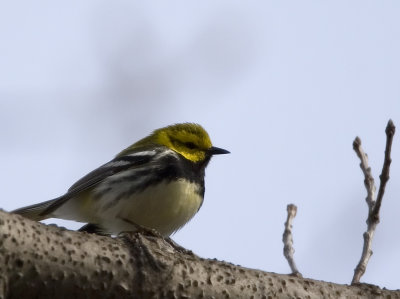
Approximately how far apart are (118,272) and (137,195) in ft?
9.71

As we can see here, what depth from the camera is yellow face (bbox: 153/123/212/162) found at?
6.53 metres

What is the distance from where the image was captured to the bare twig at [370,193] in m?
3.33

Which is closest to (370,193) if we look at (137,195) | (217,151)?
(137,195)

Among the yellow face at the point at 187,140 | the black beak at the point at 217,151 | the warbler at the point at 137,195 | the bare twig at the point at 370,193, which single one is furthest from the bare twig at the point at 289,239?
the black beak at the point at 217,151

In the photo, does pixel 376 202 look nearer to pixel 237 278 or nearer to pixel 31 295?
pixel 237 278

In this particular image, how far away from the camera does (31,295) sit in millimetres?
2320

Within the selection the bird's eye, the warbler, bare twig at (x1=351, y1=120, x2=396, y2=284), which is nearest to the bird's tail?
the warbler

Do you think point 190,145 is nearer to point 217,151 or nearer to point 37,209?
point 217,151

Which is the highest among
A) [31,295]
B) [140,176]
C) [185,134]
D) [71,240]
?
[185,134]

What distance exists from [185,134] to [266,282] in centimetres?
385

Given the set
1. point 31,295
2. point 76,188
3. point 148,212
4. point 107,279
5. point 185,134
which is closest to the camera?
point 31,295

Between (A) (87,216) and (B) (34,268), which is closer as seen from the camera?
(B) (34,268)

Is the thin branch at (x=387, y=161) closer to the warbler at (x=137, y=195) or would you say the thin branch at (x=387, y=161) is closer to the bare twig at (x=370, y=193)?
the bare twig at (x=370, y=193)

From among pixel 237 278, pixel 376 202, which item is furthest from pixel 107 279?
pixel 376 202
